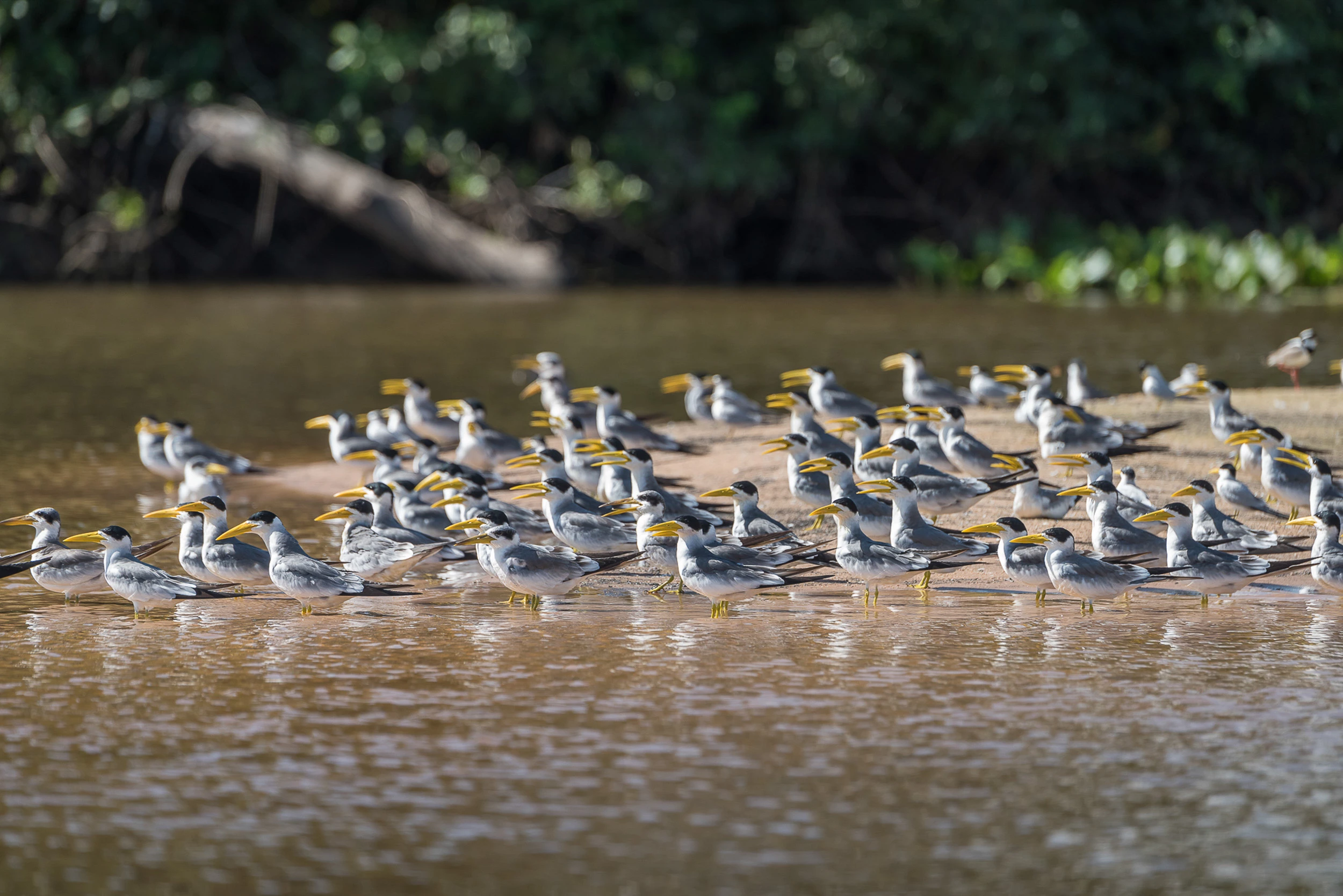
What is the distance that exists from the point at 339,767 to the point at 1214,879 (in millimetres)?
2969

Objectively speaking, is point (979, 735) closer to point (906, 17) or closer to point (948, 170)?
point (906, 17)

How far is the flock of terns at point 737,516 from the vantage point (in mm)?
9086

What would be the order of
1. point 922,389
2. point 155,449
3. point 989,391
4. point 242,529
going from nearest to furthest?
point 242,529
point 155,449
point 922,389
point 989,391

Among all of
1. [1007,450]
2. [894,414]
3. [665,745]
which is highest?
[894,414]

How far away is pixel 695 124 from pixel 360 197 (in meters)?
6.14

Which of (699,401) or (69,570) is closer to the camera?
(69,570)

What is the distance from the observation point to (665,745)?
652cm

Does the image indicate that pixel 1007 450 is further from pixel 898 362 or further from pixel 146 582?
pixel 146 582

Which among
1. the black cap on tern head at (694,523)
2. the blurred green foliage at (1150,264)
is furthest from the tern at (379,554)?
the blurred green foliage at (1150,264)

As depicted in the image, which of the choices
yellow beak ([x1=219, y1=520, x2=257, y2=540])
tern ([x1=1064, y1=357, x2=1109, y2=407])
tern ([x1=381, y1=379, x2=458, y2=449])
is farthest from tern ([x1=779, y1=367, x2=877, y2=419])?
yellow beak ([x1=219, y1=520, x2=257, y2=540])

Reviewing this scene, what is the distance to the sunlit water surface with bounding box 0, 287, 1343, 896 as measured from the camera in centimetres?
534

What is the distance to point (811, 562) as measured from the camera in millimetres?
9867

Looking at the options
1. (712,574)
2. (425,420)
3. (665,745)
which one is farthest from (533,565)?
(425,420)

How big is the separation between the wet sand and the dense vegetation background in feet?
47.4
